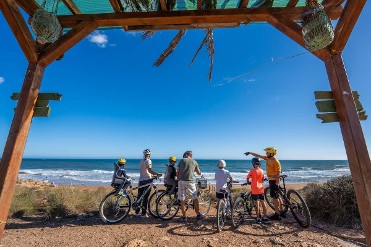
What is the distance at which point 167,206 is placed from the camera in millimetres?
6992

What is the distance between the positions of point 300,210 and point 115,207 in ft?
16.1

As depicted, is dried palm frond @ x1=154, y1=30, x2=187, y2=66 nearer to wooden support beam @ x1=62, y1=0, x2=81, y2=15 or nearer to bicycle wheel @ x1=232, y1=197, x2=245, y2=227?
wooden support beam @ x1=62, y1=0, x2=81, y2=15

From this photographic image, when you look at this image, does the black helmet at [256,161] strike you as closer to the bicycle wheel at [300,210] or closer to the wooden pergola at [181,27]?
the bicycle wheel at [300,210]

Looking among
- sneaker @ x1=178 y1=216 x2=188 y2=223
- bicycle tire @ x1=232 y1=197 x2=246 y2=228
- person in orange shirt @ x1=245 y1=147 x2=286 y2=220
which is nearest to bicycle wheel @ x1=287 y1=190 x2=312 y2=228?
person in orange shirt @ x1=245 y1=147 x2=286 y2=220

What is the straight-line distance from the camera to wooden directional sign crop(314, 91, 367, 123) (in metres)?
2.62

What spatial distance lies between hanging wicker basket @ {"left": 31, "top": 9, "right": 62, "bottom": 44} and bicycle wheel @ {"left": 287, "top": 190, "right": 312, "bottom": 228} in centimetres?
600

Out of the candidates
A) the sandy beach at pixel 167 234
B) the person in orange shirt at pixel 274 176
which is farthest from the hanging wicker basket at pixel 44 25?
the person in orange shirt at pixel 274 176

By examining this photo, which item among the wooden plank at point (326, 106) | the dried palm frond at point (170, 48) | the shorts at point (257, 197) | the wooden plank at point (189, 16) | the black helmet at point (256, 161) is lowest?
the shorts at point (257, 197)

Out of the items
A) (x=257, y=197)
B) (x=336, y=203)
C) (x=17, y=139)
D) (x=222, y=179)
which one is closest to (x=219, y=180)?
(x=222, y=179)

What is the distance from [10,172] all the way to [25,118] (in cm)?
64

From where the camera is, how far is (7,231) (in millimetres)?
5535

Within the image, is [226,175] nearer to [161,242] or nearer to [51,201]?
[161,242]

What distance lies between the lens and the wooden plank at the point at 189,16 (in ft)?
10.1

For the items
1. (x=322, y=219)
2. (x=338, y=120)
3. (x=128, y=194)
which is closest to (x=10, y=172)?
(x=338, y=120)
